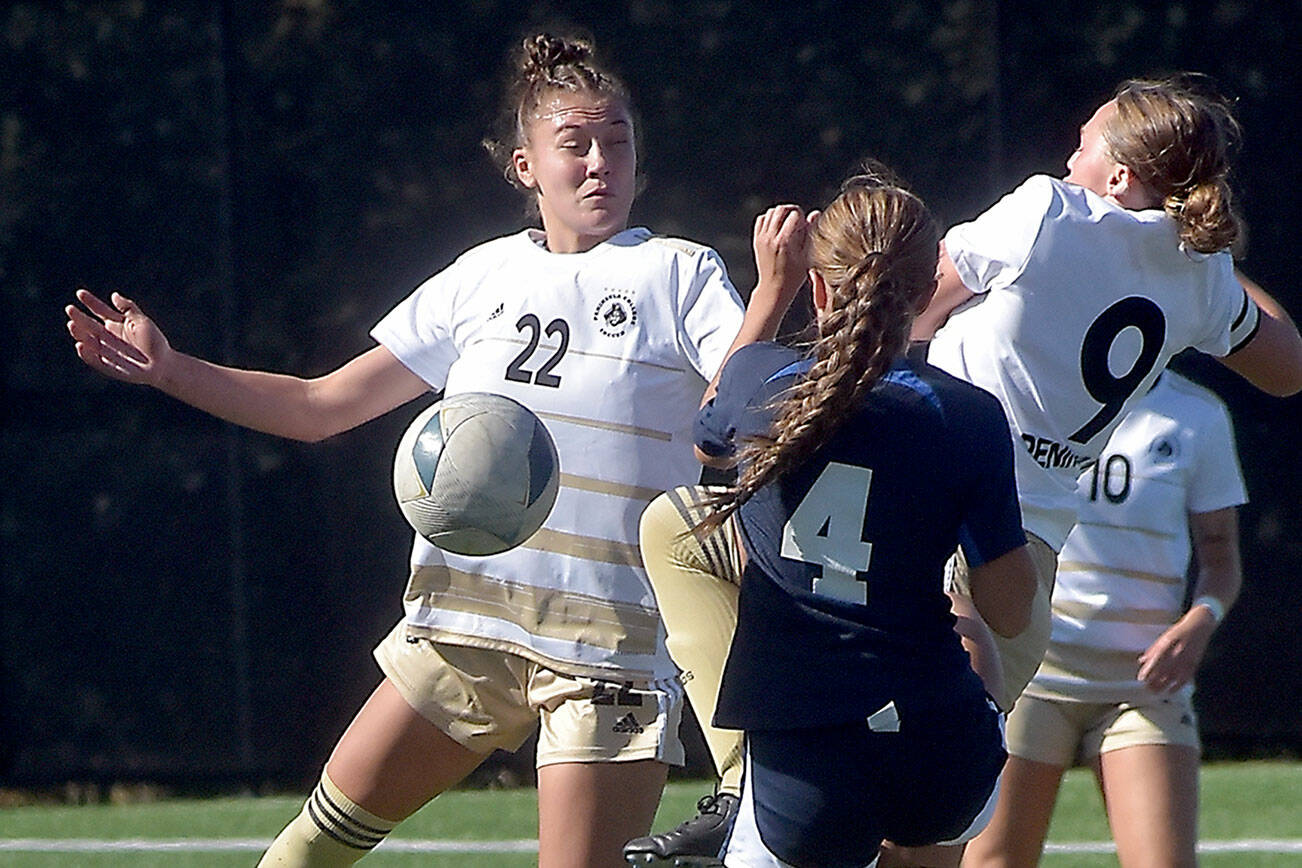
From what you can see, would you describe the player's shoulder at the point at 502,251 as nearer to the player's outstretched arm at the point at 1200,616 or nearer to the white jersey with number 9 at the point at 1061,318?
the white jersey with number 9 at the point at 1061,318

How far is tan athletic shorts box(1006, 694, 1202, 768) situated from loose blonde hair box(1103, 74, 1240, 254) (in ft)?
3.78

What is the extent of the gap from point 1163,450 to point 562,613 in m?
1.59

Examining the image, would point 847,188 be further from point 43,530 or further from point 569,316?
point 43,530

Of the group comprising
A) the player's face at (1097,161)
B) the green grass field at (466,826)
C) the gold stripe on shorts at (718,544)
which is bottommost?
the green grass field at (466,826)

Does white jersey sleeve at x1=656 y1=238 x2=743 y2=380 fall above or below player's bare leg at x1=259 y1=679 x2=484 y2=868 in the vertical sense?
above

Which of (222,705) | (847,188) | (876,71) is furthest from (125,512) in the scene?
(847,188)

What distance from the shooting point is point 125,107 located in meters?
6.81

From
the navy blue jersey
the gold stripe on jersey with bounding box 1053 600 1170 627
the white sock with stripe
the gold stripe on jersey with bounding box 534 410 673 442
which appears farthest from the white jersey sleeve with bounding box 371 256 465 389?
the gold stripe on jersey with bounding box 1053 600 1170 627

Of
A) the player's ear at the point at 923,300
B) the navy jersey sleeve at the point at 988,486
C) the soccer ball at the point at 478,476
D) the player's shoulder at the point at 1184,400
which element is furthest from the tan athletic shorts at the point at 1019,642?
the player's shoulder at the point at 1184,400

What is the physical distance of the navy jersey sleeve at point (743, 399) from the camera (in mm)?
2658

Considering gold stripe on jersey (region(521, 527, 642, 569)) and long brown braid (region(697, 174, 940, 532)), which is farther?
gold stripe on jersey (region(521, 527, 642, 569))

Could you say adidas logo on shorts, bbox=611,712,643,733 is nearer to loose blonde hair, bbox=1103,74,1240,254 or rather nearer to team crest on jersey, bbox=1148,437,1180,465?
loose blonde hair, bbox=1103,74,1240,254

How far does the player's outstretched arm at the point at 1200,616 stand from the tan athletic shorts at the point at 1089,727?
2.2 inches

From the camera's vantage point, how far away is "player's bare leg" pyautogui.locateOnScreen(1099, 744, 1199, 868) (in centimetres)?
376
